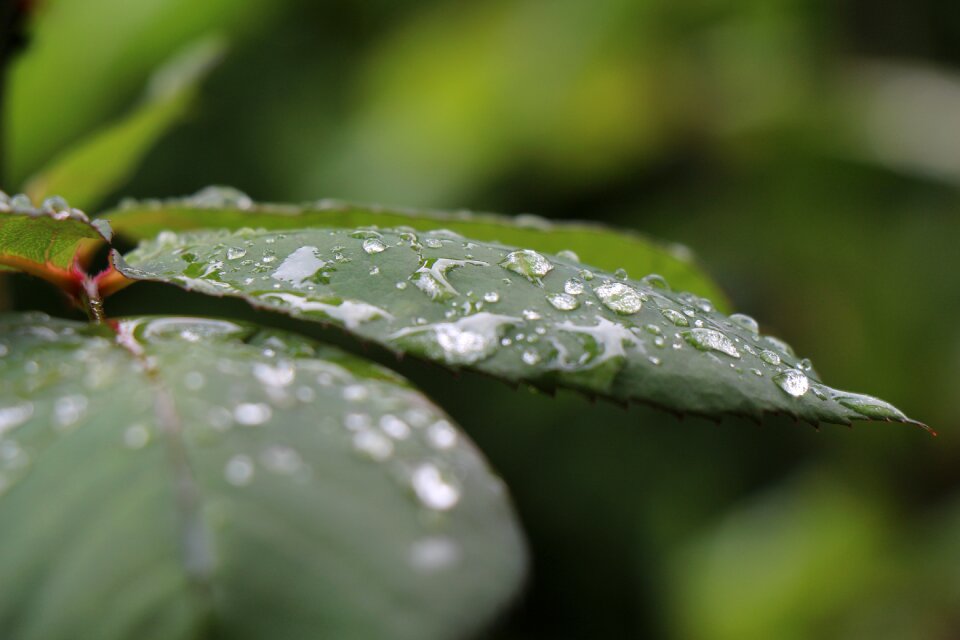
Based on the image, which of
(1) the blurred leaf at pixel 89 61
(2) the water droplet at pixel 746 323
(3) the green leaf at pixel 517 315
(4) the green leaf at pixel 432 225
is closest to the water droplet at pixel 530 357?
(3) the green leaf at pixel 517 315

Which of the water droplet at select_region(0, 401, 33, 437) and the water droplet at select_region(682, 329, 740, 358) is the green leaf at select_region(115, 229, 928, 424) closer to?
the water droplet at select_region(682, 329, 740, 358)

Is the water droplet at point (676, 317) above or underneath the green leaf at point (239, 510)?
above

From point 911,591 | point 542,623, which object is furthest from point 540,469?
point 911,591

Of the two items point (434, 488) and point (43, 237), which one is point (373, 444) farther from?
point (43, 237)

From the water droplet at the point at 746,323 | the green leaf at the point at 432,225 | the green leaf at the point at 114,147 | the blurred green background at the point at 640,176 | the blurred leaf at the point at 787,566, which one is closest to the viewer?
the water droplet at the point at 746,323

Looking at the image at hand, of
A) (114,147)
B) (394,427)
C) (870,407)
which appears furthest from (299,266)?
(114,147)

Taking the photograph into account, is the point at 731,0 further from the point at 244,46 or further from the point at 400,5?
the point at 244,46

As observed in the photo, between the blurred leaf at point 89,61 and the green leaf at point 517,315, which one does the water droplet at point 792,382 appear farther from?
the blurred leaf at point 89,61
